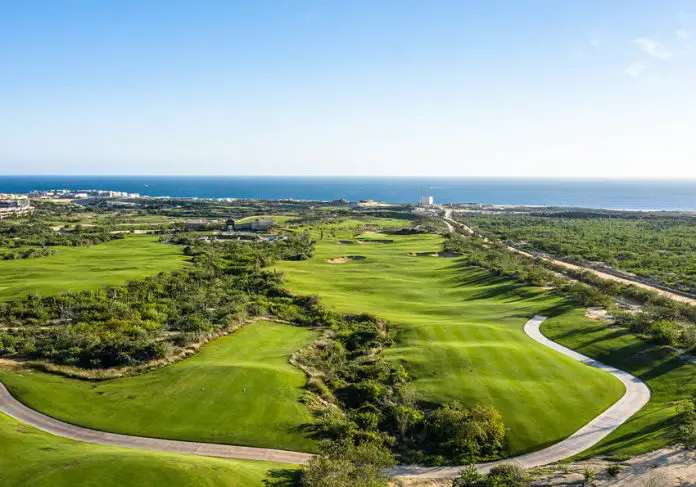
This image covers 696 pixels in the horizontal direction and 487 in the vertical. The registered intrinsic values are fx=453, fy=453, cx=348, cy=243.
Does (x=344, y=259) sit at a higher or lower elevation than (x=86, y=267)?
lower

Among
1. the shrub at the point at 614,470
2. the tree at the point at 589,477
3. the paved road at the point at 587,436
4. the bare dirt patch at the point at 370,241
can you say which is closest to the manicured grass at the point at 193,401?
the paved road at the point at 587,436

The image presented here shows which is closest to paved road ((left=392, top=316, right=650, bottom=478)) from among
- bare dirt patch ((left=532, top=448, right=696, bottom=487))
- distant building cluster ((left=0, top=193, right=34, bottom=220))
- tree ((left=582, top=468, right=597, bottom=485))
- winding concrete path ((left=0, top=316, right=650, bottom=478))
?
winding concrete path ((left=0, top=316, right=650, bottom=478))

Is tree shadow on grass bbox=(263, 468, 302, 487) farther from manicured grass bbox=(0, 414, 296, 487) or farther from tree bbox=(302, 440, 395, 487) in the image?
tree bbox=(302, 440, 395, 487)

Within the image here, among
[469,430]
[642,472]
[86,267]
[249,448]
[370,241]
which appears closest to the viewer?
[642,472]

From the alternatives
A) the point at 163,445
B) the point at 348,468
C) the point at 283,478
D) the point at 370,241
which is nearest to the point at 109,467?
the point at 163,445

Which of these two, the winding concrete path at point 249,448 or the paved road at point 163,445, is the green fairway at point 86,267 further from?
the paved road at point 163,445

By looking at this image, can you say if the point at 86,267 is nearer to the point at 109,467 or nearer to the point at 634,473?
the point at 109,467

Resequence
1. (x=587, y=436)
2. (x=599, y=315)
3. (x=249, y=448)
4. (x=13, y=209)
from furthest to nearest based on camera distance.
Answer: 1. (x=13, y=209)
2. (x=599, y=315)
3. (x=587, y=436)
4. (x=249, y=448)
